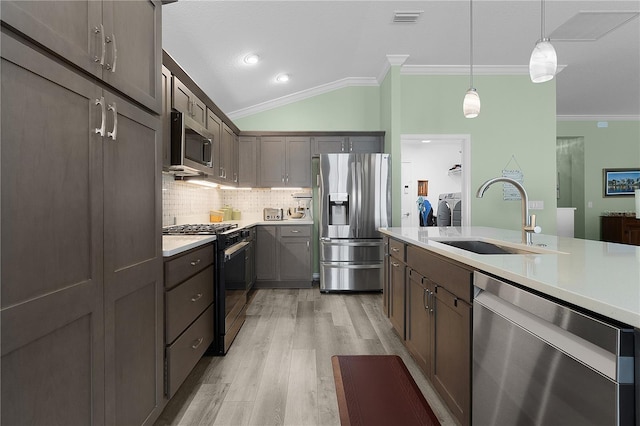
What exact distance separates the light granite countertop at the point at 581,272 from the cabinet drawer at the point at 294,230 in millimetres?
3044

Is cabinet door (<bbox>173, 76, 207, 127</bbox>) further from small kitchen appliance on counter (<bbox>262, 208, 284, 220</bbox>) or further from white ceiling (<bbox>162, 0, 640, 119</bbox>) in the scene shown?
small kitchen appliance on counter (<bbox>262, 208, 284, 220</bbox>)

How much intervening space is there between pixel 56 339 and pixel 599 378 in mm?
1474

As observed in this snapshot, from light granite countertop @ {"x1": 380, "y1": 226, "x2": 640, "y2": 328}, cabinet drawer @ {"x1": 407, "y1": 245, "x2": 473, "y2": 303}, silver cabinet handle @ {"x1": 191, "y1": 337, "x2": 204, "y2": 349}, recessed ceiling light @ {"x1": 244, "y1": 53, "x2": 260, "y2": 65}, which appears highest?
recessed ceiling light @ {"x1": 244, "y1": 53, "x2": 260, "y2": 65}

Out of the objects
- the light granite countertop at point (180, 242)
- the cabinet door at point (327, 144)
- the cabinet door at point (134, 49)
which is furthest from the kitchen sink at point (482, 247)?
the cabinet door at point (327, 144)

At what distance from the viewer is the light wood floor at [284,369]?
1.89 meters

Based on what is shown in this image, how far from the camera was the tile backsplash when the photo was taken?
11.2 ft

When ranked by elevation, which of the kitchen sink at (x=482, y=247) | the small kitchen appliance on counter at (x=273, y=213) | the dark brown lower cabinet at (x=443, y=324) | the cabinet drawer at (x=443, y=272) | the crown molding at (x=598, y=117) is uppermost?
the crown molding at (x=598, y=117)

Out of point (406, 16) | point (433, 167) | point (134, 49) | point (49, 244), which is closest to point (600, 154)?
point (433, 167)

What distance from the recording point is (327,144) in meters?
5.04

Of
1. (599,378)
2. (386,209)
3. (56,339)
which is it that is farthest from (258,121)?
(599,378)

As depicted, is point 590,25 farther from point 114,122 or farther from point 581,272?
point 114,122

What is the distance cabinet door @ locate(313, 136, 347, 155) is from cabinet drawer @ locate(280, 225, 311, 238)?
113 centimetres

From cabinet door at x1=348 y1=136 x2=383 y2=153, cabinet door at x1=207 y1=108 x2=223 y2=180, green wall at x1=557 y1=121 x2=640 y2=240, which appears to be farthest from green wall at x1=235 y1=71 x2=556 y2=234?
green wall at x1=557 y1=121 x2=640 y2=240

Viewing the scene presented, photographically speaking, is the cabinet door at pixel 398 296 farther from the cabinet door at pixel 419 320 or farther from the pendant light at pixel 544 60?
the pendant light at pixel 544 60
